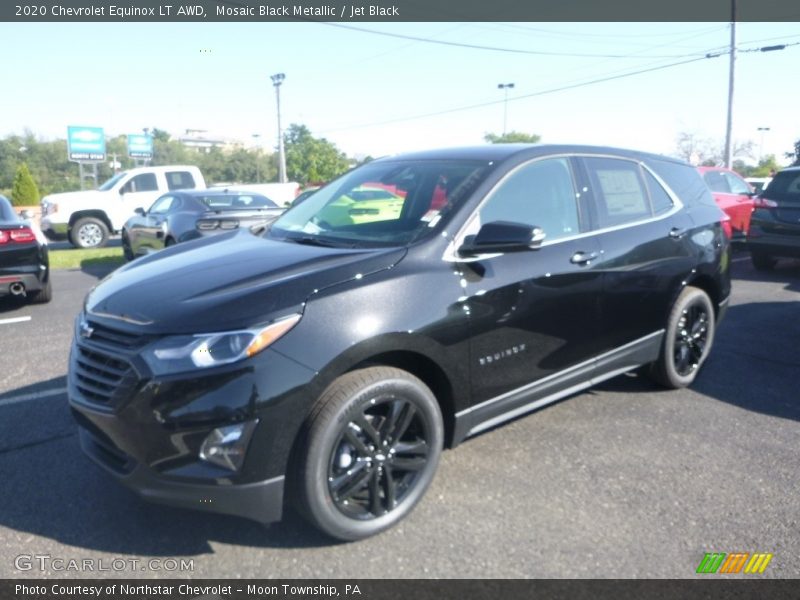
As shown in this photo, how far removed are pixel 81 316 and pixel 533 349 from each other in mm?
2315

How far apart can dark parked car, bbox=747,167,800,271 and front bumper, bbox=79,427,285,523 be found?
9.43m

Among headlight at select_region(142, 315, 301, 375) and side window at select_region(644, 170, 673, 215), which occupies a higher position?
side window at select_region(644, 170, 673, 215)

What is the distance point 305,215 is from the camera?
4410 mm

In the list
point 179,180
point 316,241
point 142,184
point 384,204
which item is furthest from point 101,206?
point 316,241

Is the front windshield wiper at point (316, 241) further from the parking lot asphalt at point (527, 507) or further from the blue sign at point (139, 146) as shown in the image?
the blue sign at point (139, 146)

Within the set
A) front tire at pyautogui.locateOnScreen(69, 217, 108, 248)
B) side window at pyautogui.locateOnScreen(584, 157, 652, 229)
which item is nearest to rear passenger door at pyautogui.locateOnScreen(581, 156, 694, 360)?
side window at pyautogui.locateOnScreen(584, 157, 652, 229)

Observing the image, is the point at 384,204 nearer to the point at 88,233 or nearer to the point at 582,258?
the point at 582,258

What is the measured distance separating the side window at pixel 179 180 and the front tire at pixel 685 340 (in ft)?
50.2

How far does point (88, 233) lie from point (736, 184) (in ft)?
47.6

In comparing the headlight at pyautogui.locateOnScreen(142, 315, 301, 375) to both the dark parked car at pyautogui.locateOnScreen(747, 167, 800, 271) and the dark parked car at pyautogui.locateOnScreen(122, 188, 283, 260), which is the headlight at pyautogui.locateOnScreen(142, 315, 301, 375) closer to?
the dark parked car at pyautogui.locateOnScreen(122, 188, 283, 260)

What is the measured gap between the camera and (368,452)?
313 cm

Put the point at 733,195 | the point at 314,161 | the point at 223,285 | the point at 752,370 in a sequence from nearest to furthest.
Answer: the point at 223,285 → the point at 752,370 → the point at 733,195 → the point at 314,161

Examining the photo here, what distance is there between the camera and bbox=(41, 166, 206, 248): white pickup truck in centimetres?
1664
